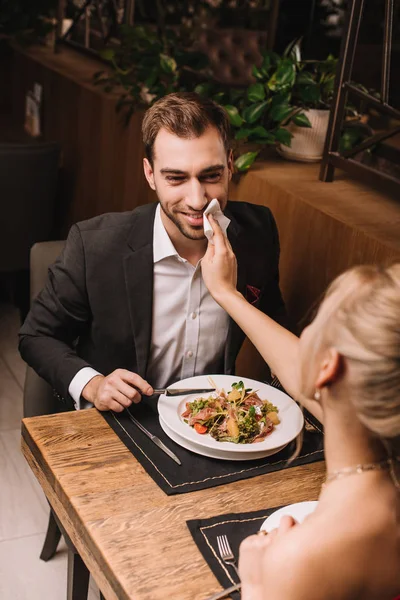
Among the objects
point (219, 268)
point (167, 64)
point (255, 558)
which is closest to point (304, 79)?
point (167, 64)

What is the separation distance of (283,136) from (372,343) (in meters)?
1.79

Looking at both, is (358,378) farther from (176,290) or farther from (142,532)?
(176,290)

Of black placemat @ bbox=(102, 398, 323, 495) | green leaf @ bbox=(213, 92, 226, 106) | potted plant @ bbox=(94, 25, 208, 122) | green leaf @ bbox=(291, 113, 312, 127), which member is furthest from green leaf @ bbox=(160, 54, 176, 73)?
black placemat @ bbox=(102, 398, 323, 495)

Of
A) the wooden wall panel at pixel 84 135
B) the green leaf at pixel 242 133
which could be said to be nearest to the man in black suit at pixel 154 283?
the green leaf at pixel 242 133

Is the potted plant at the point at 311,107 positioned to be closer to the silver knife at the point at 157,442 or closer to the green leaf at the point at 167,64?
the green leaf at the point at 167,64

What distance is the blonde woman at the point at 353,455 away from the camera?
97 centimetres

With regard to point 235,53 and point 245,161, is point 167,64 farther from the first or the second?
point 235,53

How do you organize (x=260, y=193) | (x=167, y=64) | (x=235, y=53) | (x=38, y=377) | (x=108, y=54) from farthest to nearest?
(x=235, y=53), (x=108, y=54), (x=167, y=64), (x=260, y=193), (x=38, y=377)

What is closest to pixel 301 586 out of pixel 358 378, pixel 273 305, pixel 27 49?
pixel 358 378

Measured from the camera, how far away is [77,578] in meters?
1.97

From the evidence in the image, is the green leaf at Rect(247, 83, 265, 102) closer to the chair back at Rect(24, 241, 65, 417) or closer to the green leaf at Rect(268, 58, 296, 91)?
the green leaf at Rect(268, 58, 296, 91)

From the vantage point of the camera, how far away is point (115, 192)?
359cm

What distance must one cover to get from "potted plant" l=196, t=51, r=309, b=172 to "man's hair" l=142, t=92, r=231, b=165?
58 centimetres

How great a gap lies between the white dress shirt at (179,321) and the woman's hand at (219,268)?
0.91ft
